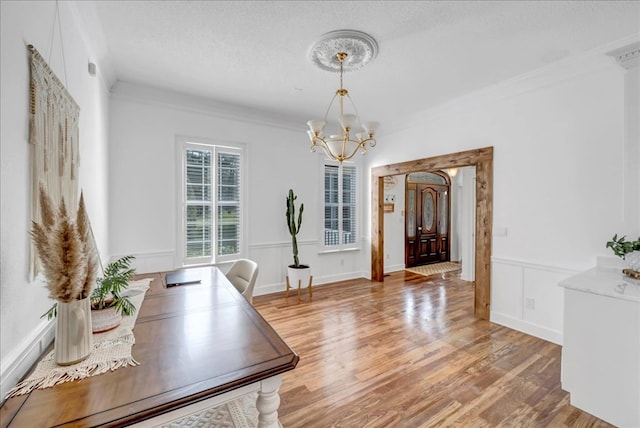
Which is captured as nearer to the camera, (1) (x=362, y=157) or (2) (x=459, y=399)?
(2) (x=459, y=399)

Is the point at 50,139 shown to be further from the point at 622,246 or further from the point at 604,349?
the point at 622,246

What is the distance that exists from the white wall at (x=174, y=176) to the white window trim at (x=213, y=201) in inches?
2.2

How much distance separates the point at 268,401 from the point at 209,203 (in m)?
3.31

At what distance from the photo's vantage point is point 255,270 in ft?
8.36

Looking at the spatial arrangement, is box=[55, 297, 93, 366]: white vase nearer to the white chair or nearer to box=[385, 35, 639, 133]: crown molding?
the white chair

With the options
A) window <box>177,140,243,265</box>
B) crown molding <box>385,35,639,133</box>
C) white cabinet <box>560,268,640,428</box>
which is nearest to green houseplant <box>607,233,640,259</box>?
white cabinet <box>560,268,640,428</box>

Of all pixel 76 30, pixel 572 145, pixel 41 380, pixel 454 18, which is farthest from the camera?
pixel 572 145

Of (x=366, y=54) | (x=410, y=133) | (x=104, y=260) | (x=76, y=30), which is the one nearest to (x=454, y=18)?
(x=366, y=54)

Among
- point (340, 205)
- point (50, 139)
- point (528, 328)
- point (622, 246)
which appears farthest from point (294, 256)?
point (622, 246)

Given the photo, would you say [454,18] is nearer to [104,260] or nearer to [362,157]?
[362,157]

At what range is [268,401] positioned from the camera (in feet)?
3.56

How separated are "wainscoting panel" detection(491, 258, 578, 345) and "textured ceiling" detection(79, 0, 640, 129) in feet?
6.99

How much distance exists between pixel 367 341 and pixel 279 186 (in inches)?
104

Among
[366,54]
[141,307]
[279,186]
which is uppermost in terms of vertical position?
[366,54]
